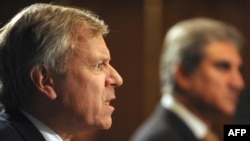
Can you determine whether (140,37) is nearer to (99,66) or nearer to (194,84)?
(194,84)

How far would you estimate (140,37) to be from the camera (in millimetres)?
2416

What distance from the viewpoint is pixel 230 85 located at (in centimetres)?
153

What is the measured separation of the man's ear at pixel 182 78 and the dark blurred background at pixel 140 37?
830mm

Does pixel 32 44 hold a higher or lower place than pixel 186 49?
higher

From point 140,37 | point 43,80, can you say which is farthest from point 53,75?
point 140,37

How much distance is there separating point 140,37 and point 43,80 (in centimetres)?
166

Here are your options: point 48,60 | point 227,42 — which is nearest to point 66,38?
point 48,60

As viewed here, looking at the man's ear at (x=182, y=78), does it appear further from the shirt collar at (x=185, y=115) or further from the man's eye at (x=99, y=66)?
the man's eye at (x=99, y=66)

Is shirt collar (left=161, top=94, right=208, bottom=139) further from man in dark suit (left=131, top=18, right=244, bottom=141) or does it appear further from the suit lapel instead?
the suit lapel

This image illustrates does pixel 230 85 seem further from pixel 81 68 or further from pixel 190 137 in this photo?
pixel 81 68

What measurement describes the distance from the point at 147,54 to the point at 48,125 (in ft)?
5.40

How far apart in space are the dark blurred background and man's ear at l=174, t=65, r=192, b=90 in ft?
2.72

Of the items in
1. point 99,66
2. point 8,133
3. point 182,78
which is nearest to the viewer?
point 8,133

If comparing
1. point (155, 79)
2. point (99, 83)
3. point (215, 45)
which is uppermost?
point (99, 83)
